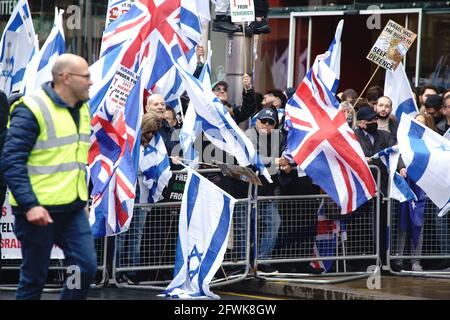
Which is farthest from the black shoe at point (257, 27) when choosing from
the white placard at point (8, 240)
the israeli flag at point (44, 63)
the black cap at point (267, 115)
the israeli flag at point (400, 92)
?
the white placard at point (8, 240)

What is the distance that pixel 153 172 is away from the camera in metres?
12.3

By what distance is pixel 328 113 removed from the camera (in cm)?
1259

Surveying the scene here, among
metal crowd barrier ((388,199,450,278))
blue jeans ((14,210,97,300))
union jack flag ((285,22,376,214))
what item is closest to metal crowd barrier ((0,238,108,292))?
union jack flag ((285,22,376,214))

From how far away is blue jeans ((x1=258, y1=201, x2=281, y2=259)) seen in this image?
12594 mm

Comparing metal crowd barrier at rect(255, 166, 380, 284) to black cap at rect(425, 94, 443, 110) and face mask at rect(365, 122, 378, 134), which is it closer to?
face mask at rect(365, 122, 378, 134)

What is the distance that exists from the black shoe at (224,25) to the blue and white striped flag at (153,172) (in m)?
2.21

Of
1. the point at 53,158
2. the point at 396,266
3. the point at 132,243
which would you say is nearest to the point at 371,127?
the point at 396,266

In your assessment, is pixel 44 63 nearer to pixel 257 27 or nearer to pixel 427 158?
pixel 257 27

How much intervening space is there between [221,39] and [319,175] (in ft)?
35.7

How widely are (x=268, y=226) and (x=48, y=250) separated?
428 centimetres

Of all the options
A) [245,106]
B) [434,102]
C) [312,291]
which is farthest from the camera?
[434,102]

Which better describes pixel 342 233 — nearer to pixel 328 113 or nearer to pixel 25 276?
pixel 328 113
